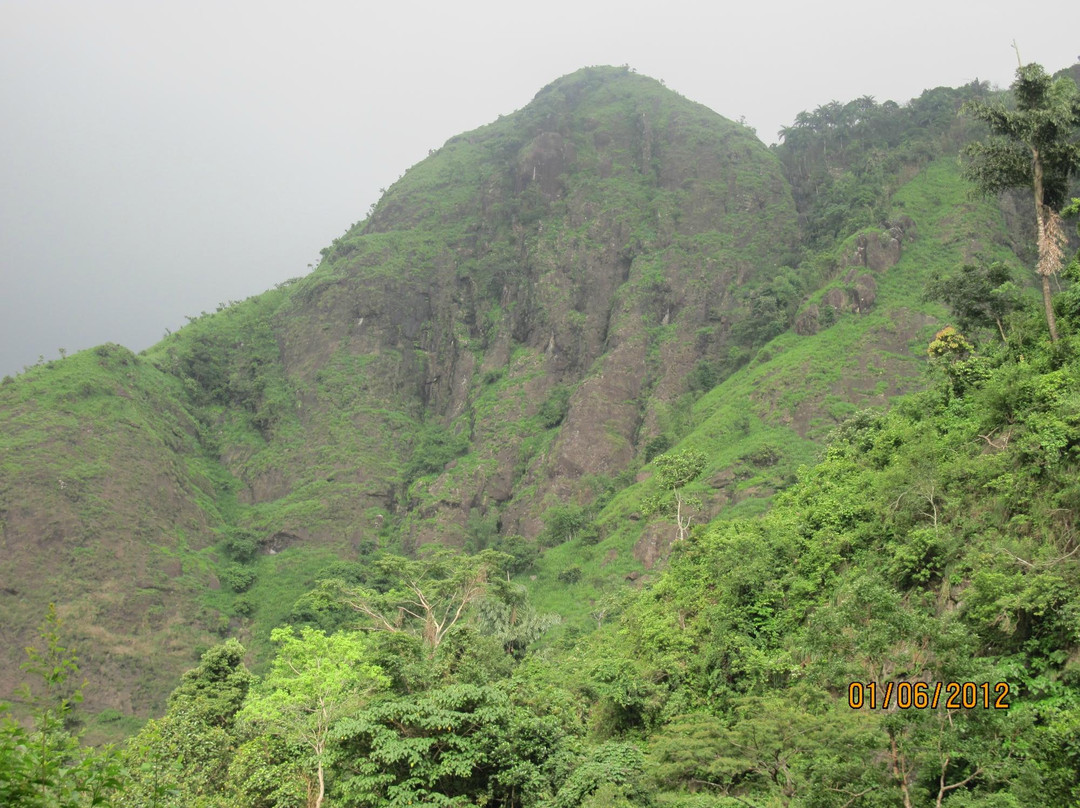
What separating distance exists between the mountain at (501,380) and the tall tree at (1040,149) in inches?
1266

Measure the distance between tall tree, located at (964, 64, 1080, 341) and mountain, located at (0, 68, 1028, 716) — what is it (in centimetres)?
3216

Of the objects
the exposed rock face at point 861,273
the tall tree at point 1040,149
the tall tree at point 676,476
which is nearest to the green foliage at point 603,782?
the tall tree at point 1040,149

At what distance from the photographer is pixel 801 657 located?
21.0 metres

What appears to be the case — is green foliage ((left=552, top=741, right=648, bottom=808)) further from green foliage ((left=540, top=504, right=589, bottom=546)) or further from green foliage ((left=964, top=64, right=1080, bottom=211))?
green foliage ((left=540, top=504, right=589, bottom=546))

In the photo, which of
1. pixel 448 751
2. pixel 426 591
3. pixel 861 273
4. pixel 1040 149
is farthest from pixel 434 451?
pixel 1040 149

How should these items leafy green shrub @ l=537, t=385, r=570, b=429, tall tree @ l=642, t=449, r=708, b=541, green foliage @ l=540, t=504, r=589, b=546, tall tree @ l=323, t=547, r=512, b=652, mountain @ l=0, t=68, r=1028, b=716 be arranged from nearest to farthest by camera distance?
tall tree @ l=323, t=547, r=512, b=652 < tall tree @ l=642, t=449, r=708, b=541 < mountain @ l=0, t=68, r=1028, b=716 < green foliage @ l=540, t=504, r=589, b=546 < leafy green shrub @ l=537, t=385, r=570, b=429

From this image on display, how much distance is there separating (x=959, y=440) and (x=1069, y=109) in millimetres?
10497

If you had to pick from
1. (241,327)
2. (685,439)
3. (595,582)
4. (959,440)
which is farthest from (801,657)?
(241,327)

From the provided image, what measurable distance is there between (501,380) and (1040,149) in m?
69.1

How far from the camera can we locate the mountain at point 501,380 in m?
61.8

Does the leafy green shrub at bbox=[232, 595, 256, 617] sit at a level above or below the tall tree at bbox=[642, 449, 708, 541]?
below

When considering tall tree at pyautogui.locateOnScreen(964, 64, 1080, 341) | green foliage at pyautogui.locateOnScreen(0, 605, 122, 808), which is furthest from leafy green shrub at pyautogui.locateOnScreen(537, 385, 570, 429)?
green foliage at pyautogui.locateOnScreen(0, 605, 122, 808)

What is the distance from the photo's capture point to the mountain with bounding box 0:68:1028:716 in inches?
2434
